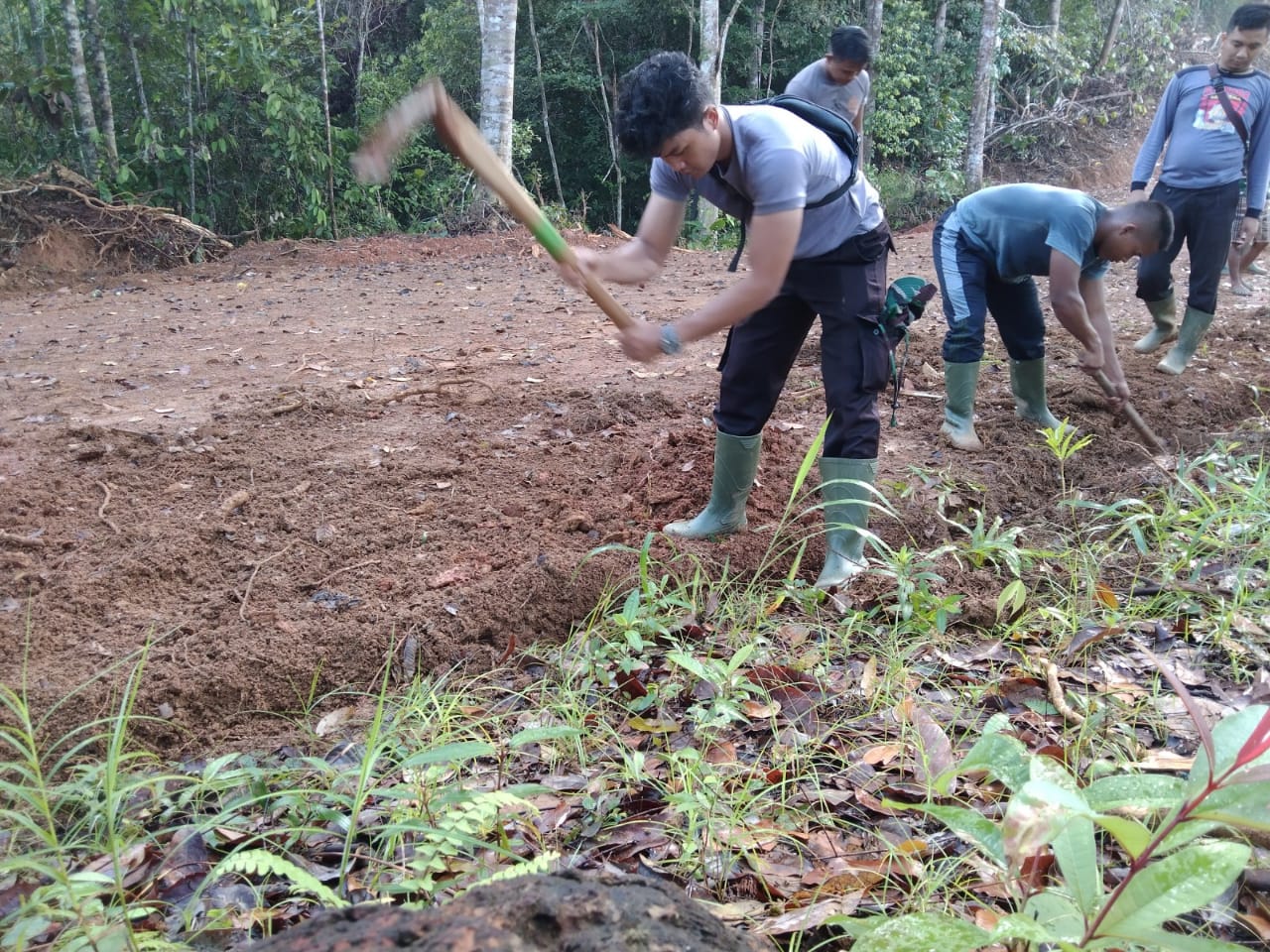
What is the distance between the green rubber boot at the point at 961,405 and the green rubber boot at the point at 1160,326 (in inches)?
72.3

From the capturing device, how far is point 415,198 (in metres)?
12.8

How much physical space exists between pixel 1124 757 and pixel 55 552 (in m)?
3.39

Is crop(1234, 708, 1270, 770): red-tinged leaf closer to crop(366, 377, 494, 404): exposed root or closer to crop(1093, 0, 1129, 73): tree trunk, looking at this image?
crop(366, 377, 494, 404): exposed root

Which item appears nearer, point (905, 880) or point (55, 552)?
point (905, 880)

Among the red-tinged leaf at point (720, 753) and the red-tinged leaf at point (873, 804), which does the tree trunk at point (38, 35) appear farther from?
the red-tinged leaf at point (873, 804)

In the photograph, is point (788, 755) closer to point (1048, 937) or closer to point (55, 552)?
point (1048, 937)

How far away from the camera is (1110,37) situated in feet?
54.3

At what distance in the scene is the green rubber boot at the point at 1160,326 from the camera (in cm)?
533

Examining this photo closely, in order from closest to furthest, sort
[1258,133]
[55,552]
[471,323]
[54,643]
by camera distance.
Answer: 1. [54,643]
2. [55,552]
3. [1258,133]
4. [471,323]

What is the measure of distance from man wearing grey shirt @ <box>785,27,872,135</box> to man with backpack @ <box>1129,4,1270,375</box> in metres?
1.94

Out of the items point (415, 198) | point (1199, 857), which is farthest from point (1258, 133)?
point (415, 198)

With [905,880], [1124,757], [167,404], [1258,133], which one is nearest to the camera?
[905,880]

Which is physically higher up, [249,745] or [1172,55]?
[1172,55]

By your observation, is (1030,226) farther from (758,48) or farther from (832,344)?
(758,48)
